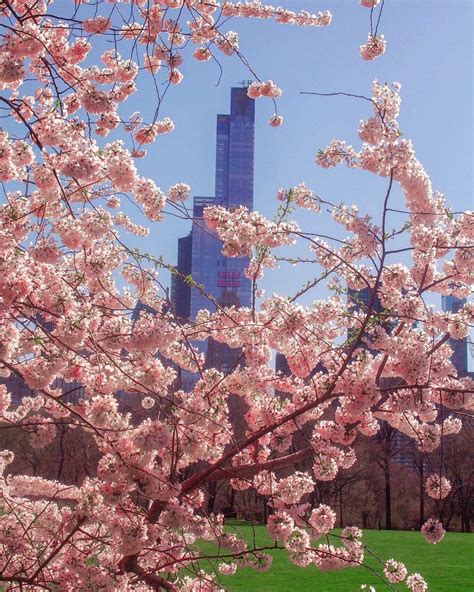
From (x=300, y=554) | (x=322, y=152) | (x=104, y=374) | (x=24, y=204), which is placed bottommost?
(x=300, y=554)

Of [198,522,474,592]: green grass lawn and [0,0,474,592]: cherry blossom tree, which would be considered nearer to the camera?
[0,0,474,592]: cherry blossom tree

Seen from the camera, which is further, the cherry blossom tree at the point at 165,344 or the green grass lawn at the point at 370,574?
the green grass lawn at the point at 370,574

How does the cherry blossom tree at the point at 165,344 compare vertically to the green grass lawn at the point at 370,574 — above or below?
above

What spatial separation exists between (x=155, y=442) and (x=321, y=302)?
7.05 feet

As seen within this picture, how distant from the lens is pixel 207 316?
5.13 meters

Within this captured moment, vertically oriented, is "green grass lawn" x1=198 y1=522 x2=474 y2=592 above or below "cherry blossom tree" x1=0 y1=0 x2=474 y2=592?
below

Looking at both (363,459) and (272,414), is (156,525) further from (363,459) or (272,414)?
(363,459)

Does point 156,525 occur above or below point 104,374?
below

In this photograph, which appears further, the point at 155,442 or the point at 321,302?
the point at 321,302

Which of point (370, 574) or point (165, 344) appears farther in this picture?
point (370, 574)

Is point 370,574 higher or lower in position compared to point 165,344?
lower

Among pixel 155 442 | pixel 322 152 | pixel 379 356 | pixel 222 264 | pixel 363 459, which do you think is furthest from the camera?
pixel 222 264

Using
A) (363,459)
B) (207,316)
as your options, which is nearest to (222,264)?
(363,459)

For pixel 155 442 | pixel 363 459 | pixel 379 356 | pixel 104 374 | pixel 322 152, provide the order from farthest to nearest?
pixel 363 459
pixel 322 152
pixel 379 356
pixel 104 374
pixel 155 442
